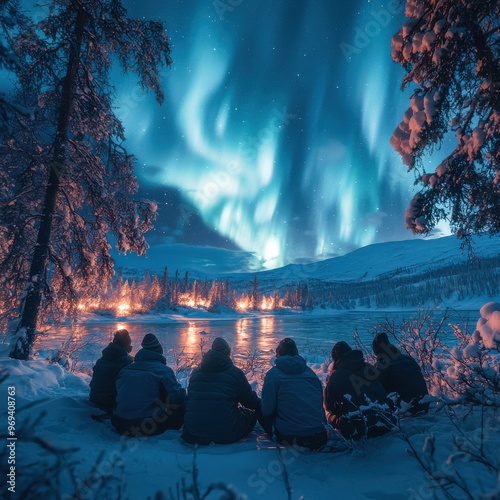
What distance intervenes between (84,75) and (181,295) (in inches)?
4391

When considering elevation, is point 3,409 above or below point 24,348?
below

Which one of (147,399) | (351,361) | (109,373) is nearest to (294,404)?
(351,361)

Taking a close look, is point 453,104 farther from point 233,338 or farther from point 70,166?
point 233,338

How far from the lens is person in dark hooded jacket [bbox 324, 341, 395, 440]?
429cm

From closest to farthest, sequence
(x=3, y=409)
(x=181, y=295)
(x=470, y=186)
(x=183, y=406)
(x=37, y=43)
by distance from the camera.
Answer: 1. (x=3, y=409)
2. (x=183, y=406)
3. (x=470, y=186)
4. (x=37, y=43)
5. (x=181, y=295)

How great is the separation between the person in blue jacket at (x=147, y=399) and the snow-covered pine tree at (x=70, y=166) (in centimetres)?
371

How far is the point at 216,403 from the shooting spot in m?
4.54

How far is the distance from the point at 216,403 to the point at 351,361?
6.79 feet

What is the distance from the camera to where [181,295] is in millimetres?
115500

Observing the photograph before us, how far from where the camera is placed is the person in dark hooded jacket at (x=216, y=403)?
4.53 metres

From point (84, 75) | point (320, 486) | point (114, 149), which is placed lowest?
point (320, 486)

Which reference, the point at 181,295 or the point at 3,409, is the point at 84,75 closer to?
the point at 3,409

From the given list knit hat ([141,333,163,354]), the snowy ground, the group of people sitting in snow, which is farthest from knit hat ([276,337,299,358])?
knit hat ([141,333,163,354])

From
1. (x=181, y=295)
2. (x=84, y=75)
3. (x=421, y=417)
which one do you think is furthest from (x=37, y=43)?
(x=181, y=295)
